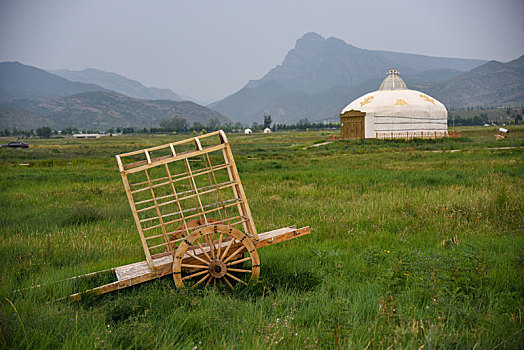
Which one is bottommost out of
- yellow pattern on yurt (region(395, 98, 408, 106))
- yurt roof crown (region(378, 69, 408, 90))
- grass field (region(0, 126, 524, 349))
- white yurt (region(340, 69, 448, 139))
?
white yurt (region(340, 69, 448, 139))

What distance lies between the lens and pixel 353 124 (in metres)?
48.7

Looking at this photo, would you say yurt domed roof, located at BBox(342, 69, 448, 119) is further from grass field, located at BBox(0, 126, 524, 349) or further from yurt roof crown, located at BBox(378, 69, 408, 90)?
grass field, located at BBox(0, 126, 524, 349)

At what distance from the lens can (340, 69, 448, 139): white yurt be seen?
47.9 m

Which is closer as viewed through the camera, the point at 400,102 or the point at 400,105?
the point at 400,105

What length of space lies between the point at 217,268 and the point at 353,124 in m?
46.2

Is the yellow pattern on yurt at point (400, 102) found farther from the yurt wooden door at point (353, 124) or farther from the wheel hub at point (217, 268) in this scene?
the wheel hub at point (217, 268)

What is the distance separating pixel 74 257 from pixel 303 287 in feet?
12.0

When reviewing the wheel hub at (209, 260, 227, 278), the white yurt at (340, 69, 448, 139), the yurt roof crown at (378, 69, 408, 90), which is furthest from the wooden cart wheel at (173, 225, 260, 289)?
the yurt roof crown at (378, 69, 408, 90)

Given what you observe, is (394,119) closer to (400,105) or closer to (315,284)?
(400,105)

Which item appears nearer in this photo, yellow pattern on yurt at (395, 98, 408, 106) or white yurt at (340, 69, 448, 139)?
white yurt at (340, 69, 448, 139)

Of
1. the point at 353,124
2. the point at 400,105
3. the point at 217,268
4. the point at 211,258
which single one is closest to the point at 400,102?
the point at 400,105

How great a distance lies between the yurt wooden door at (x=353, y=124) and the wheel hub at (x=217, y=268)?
45897 millimetres

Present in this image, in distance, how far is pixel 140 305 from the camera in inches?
169

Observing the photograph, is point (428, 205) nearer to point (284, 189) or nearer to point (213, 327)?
point (284, 189)
